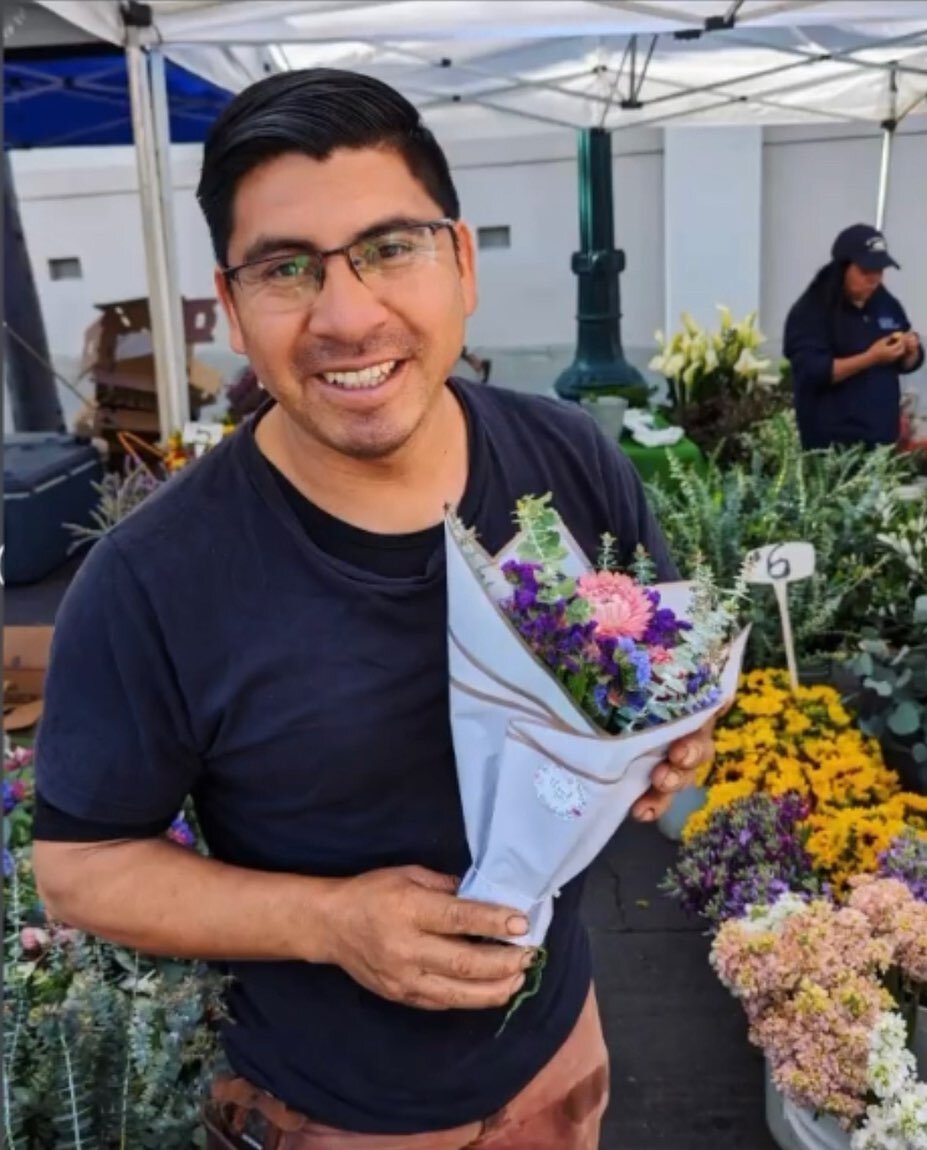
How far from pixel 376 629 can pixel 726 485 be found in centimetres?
268

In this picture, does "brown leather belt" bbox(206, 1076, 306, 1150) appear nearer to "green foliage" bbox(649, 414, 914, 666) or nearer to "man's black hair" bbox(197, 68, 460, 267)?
"man's black hair" bbox(197, 68, 460, 267)

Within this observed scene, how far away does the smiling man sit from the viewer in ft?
3.37

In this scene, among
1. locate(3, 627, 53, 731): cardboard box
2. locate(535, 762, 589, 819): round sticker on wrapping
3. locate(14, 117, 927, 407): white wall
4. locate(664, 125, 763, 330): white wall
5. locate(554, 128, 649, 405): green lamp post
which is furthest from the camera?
locate(664, 125, 763, 330): white wall

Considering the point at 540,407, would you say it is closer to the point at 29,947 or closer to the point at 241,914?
the point at 241,914

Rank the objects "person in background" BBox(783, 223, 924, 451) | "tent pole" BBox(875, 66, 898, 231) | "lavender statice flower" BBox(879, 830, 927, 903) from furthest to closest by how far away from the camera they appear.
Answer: "tent pole" BBox(875, 66, 898, 231), "person in background" BBox(783, 223, 924, 451), "lavender statice flower" BBox(879, 830, 927, 903)

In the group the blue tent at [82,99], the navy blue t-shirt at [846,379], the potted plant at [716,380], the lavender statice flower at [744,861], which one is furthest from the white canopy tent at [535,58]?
the lavender statice flower at [744,861]

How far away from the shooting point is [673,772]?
1.03 m

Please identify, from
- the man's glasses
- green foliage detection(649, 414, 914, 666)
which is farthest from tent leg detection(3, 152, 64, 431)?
the man's glasses

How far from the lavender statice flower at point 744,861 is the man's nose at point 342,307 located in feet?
4.74

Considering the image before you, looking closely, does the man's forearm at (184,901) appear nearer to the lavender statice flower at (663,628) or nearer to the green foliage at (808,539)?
the lavender statice flower at (663,628)

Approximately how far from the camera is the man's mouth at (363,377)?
1.04 m

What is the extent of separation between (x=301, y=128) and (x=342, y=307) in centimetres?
17

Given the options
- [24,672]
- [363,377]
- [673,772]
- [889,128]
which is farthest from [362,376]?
[889,128]

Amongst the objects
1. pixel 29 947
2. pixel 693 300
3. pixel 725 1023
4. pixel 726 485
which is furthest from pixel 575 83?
pixel 29 947
